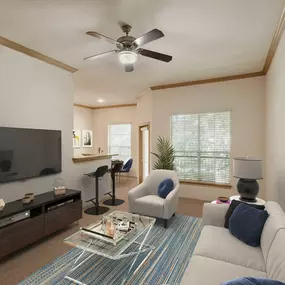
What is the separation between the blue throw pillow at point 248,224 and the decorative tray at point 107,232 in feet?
3.75

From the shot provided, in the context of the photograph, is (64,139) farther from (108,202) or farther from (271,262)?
(271,262)

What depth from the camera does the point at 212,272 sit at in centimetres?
155

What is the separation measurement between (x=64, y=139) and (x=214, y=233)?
308 cm

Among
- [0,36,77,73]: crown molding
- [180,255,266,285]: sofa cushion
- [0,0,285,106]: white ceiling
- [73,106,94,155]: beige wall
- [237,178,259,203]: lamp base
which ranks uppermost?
[0,0,285,106]: white ceiling

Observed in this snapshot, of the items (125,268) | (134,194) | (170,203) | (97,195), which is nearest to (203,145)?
(170,203)

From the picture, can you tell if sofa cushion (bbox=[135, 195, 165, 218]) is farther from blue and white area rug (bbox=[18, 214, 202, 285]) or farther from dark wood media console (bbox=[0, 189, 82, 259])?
dark wood media console (bbox=[0, 189, 82, 259])

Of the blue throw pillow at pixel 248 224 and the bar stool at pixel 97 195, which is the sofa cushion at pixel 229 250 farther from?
the bar stool at pixel 97 195

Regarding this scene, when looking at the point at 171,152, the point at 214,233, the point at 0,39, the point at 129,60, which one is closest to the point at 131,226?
the point at 214,233

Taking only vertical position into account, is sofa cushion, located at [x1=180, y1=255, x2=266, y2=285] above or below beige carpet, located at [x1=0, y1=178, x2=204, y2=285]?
above

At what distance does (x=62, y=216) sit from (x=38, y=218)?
415mm

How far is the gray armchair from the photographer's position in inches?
133

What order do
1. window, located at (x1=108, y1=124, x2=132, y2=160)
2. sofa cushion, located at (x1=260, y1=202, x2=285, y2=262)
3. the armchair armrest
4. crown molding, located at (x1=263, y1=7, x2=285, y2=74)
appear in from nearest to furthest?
sofa cushion, located at (x1=260, y1=202, x2=285, y2=262) < crown molding, located at (x1=263, y1=7, x2=285, y2=74) < the armchair armrest < window, located at (x1=108, y1=124, x2=132, y2=160)

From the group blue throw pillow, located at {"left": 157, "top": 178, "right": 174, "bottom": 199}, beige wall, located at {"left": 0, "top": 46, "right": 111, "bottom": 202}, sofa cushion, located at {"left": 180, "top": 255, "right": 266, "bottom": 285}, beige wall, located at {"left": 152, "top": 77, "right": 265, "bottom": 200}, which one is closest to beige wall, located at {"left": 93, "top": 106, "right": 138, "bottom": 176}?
beige wall, located at {"left": 152, "top": 77, "right": 265, "bottom": 200}

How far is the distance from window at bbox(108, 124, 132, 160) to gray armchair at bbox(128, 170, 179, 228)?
433 centimetres
